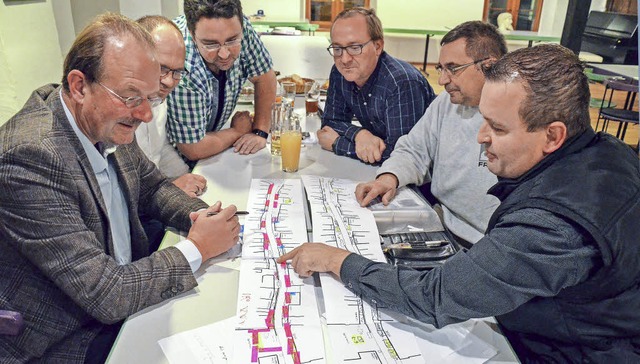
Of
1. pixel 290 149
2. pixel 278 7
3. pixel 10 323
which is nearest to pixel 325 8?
pixel 278 7

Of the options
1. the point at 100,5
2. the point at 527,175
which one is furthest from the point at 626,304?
the point at 100,5

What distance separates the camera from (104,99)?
3.57 ft

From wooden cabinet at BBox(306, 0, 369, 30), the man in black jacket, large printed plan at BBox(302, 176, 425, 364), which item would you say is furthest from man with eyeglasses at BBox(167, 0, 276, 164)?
wooden cabinet at BBox(306, 0, 369, 30)

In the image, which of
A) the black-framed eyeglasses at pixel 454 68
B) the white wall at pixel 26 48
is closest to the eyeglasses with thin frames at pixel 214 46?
the black-framed eyeglasses at pixel 454 68

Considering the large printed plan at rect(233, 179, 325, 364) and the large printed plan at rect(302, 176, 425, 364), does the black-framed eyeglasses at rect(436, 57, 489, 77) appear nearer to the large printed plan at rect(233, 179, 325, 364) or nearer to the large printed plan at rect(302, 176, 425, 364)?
the large printed plan at rect(302, 176, 425, 364)

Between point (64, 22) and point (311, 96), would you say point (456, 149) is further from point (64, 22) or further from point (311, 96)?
point (64, 22)

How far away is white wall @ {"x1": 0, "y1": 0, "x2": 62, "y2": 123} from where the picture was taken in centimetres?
231

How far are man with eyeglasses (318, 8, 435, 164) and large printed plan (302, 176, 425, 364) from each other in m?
0.59

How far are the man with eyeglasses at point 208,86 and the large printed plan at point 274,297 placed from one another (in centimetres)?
58

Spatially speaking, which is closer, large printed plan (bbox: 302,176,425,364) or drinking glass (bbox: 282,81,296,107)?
large printed plan (bbox: 302,176,425,364)

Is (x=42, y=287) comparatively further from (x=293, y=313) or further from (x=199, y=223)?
(x=293, y=313)

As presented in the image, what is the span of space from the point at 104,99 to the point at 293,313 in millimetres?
660

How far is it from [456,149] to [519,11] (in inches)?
351

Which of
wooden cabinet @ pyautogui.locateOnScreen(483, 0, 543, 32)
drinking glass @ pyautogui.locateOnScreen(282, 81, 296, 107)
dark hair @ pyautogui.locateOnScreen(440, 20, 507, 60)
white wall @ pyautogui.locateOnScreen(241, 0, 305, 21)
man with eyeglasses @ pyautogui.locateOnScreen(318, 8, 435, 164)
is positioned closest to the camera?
dark hair @ pyautogui.locateOnScreen(440, 20, 507, 60)
